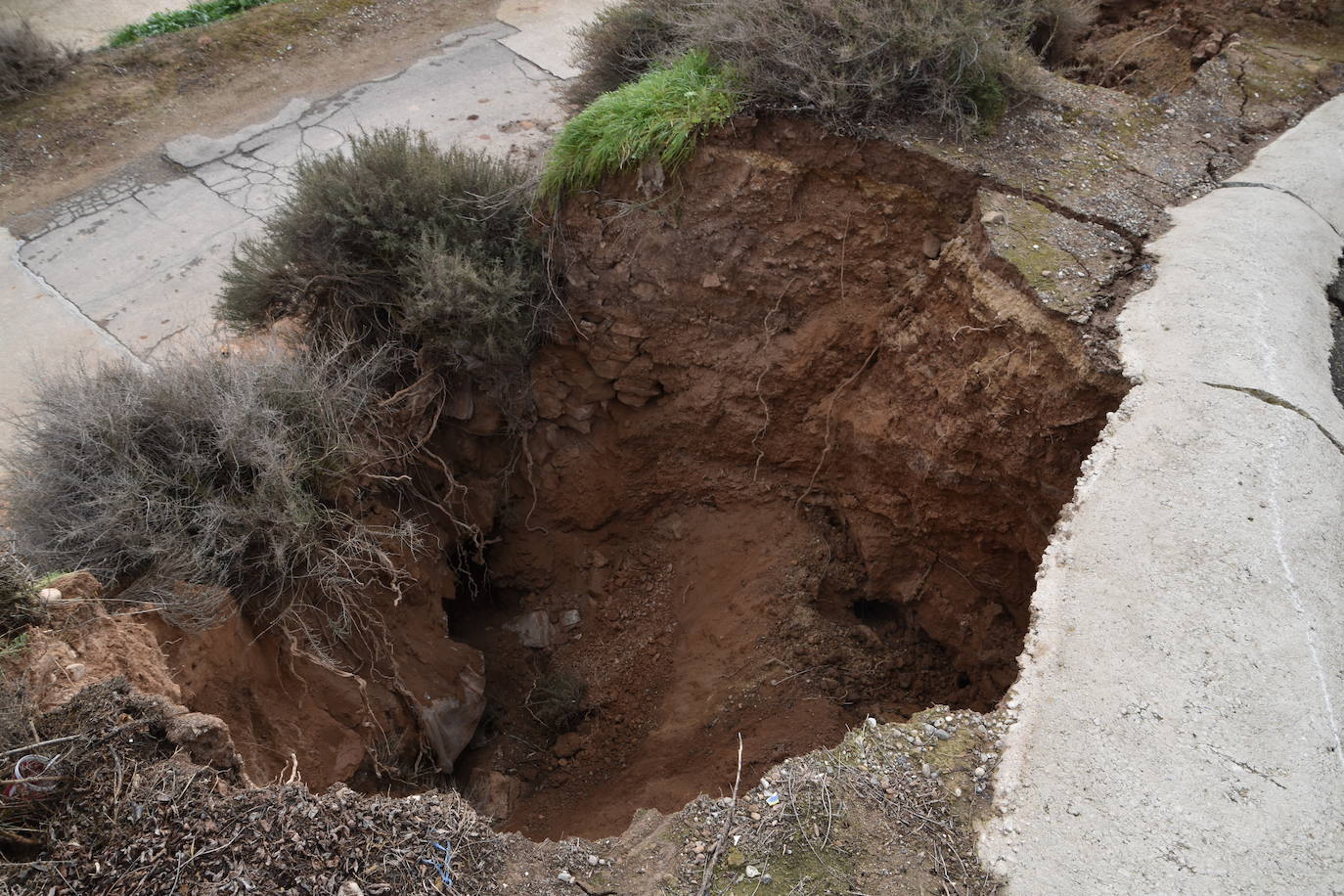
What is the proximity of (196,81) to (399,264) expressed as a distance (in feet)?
14.6

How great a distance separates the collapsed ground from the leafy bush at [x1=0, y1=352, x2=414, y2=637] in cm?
→ 28

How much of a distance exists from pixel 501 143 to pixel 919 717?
5.61m

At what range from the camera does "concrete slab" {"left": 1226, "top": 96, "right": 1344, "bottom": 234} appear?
4.47 meters

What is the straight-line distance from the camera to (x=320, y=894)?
2.56 m

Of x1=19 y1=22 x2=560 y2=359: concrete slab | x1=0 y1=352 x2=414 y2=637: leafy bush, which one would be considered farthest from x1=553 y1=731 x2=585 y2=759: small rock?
x1=19 y1=22 x2=560 y2=359: concrete slab

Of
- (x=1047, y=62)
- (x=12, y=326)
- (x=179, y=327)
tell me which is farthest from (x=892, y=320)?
(x=12, y=326)

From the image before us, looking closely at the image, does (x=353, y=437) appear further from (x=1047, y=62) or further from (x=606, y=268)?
(x=1047, y=62)

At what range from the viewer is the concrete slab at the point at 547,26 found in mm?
8008

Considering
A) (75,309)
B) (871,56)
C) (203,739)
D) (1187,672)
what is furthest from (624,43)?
(1187,672)

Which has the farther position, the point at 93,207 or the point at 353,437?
the point at 93,207

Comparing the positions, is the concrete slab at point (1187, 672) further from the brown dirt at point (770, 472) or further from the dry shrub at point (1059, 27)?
the dry shrub at point (1059, 27)

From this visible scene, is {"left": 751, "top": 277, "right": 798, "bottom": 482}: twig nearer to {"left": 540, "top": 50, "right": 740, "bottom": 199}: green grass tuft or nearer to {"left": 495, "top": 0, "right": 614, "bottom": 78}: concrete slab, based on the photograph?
{"left": 540, "top": 50, "right": 740, "bottom": 199}: green grass tuft

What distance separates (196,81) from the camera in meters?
7.80

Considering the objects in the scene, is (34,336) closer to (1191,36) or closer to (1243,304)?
(1243,304)
